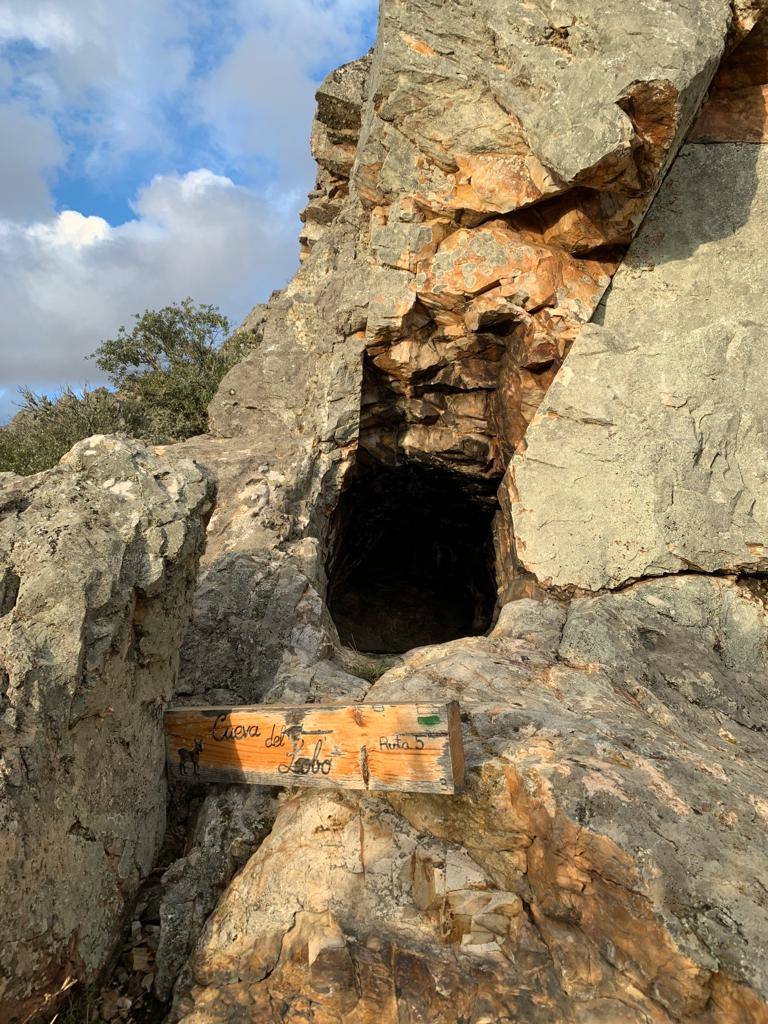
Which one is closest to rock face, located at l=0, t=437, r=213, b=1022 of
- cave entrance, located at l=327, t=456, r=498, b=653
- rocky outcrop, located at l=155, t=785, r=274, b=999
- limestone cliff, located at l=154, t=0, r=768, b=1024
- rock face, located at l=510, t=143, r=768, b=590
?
rocky outcrop, located at l=155, t=785, r=274, b=999

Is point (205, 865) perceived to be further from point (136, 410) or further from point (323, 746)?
point (136, 410)

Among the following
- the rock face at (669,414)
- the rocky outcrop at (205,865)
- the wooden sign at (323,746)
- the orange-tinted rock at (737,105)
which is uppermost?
the orange-tinted rock at (737,105)

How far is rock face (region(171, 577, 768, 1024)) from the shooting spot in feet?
9.15

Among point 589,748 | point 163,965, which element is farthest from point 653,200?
point 163,965

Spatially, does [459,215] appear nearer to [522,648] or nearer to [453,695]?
[522,648]

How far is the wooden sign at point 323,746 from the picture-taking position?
3.43 meters

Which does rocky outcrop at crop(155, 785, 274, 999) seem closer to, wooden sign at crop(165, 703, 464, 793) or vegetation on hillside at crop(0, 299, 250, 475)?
wooden sign at crop(165, 703, 464, 793)

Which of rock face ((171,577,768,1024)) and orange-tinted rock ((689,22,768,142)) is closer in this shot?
rock face ((171,577,768,1024))

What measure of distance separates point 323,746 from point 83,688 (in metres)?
1.33

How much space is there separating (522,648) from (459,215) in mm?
5419

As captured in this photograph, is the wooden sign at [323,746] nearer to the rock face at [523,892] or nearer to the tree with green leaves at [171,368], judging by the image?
the rock face at [523,892]

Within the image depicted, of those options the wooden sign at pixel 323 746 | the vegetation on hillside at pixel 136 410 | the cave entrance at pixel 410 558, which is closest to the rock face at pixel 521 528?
the cave entrance at pixel 410 558

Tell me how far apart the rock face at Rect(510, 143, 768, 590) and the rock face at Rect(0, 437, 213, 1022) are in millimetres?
4057

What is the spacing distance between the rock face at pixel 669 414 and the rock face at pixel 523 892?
8.29 ft
